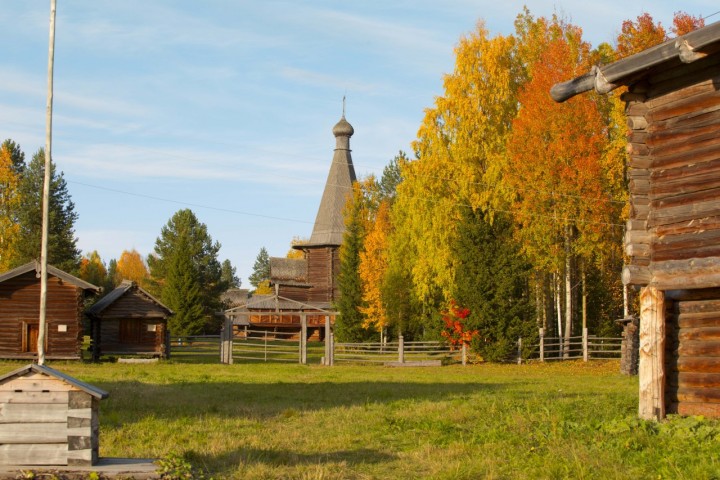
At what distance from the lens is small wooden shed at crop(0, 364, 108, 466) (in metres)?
9.25

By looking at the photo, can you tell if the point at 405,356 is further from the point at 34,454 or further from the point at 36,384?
the point at 34,454

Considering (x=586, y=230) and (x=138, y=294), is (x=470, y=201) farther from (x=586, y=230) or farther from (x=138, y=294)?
(x=138, y=294)

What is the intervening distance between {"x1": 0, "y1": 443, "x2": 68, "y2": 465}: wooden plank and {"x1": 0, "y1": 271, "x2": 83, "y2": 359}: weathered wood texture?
29.2m

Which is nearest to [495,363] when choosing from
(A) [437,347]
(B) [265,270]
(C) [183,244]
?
(A) [437,347]

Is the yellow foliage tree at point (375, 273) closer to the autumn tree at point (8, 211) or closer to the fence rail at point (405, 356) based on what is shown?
the fence rail at point (405, 356)

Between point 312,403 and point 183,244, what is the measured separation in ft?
140

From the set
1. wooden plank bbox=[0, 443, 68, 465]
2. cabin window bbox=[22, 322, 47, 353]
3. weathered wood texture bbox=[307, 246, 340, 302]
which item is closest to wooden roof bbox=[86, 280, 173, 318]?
cabin window bbox=[22, 322, 47, 353]

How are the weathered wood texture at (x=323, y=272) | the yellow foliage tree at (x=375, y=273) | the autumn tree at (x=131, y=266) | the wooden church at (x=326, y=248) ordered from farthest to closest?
the autumn tree at (x=131, y=266), the weathered wood texture at (x=323, y=272), the wooden church at (x=326, y=248), the yellow foliage tree at (x=375, y=273)

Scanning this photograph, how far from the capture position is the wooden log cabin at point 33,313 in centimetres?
3712

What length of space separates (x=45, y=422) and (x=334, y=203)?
2399 inches

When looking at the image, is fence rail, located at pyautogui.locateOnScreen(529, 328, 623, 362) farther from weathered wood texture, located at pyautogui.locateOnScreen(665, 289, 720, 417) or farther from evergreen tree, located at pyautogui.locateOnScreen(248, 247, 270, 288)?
evergreen tree, located at pyautogui.locateOnScreen(248, 247, 270, 288)

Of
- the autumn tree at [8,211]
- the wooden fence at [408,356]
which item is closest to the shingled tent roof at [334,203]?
the autumn tree at [8,211]

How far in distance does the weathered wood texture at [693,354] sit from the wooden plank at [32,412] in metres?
9.49

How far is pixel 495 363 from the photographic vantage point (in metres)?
36.8
